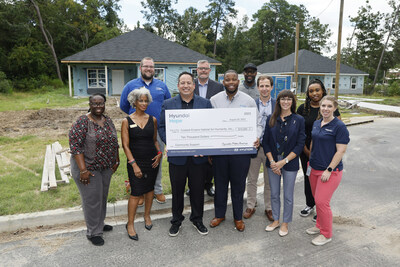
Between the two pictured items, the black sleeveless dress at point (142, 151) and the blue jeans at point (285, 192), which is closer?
the black sleeveless dress at point (142, 151)

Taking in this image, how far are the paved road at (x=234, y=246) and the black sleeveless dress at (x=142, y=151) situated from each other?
0.71m

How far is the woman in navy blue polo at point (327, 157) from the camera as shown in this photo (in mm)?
3549

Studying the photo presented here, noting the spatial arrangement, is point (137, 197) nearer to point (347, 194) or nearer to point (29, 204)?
point (29, 204)

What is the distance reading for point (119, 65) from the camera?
996 inches

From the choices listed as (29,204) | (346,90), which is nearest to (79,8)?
(346,90)

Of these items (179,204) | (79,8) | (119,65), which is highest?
(79,8)

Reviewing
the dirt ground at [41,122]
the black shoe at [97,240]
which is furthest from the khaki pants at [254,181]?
the dirt ground at [41,122]

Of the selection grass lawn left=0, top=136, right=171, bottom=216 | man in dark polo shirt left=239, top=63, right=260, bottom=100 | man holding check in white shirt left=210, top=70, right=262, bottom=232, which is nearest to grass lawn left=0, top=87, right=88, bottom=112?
grass lawn left=0, top=136, right=171, bottom=216

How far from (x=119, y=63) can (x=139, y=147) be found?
2258cm

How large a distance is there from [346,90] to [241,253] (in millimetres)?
38759

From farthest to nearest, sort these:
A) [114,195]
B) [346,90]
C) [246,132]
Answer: [346,90] < [114,195] < [246,132]

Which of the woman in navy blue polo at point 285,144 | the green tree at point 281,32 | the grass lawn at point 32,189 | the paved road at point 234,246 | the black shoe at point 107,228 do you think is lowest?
the paved road at point 234,246

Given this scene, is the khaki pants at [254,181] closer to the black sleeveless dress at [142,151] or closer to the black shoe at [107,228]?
the black sleeveless dress at [142,151]

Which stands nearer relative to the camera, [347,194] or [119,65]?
[347,194]
